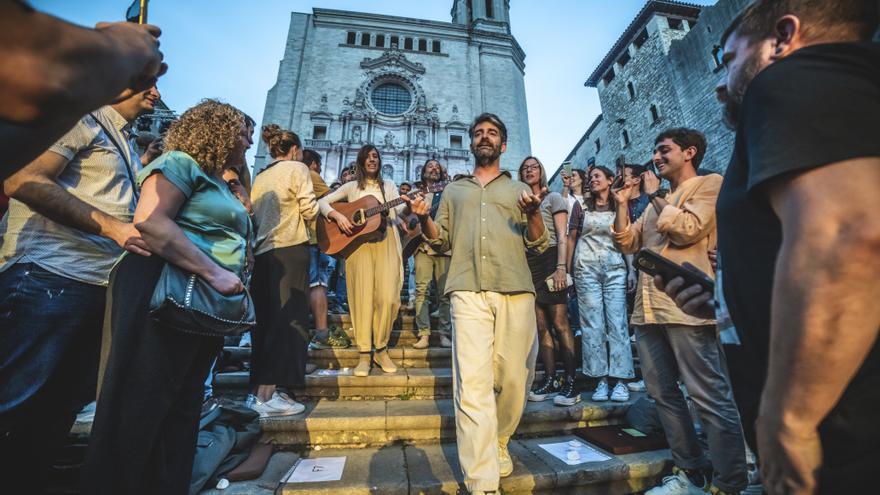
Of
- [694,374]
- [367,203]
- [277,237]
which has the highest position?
[367,203]

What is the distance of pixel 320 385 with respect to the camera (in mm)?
3436

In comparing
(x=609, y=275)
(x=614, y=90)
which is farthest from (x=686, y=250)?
(x=614, y=90)

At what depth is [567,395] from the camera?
3.49 metres

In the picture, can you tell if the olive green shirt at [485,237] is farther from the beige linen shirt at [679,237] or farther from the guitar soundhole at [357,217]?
the guitar soundhole at [357,217]

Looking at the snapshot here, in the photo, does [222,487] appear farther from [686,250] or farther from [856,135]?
[686,250]

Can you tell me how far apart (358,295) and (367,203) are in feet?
3.46

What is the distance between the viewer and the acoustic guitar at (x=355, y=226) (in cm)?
370

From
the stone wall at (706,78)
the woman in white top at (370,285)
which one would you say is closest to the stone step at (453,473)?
the woman in white top at (370,285)

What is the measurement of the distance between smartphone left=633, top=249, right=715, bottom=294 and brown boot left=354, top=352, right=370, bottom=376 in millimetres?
3005

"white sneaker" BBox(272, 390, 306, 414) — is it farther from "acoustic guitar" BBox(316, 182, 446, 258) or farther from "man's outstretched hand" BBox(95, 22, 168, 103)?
"man's outstretched hand" BBox(95, 22, 168, 103)

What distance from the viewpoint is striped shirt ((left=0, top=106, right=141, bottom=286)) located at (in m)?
1.70

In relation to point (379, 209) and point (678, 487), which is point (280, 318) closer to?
point (379, 209)

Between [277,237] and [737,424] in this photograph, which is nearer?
[737,424]

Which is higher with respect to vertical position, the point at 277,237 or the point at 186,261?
the point at 277,237
